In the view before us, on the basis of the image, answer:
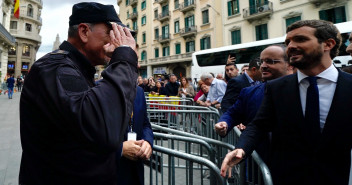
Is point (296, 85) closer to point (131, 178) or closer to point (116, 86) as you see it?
point (116, 86)

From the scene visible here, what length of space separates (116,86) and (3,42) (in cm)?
2688

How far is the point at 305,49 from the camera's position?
1.53 metres

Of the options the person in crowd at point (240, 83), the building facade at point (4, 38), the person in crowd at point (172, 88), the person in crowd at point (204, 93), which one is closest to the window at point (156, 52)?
the building facade at point (4, 38)

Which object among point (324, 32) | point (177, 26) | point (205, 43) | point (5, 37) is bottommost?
point (324, 32)

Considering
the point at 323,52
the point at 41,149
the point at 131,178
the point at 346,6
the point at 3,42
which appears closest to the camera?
the point at 41,149

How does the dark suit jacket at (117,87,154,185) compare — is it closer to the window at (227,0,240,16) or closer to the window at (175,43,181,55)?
the window at (227,0,240,16)

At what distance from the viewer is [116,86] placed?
92 cm

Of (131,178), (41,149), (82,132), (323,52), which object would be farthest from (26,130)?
(323,52)

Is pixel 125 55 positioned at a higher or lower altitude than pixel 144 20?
lower

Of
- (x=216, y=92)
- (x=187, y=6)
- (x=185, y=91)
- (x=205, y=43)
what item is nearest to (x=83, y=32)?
(x=216, y=92)

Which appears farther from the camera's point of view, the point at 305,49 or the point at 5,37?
the point at 5,37

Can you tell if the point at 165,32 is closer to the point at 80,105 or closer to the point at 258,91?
the point at 258,91

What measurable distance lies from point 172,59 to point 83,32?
27945mm

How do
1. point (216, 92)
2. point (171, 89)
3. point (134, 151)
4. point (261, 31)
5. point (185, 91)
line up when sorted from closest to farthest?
point (134, 151), point (216, 92), point (171, 89), point (185, 91), point (261, 31)
